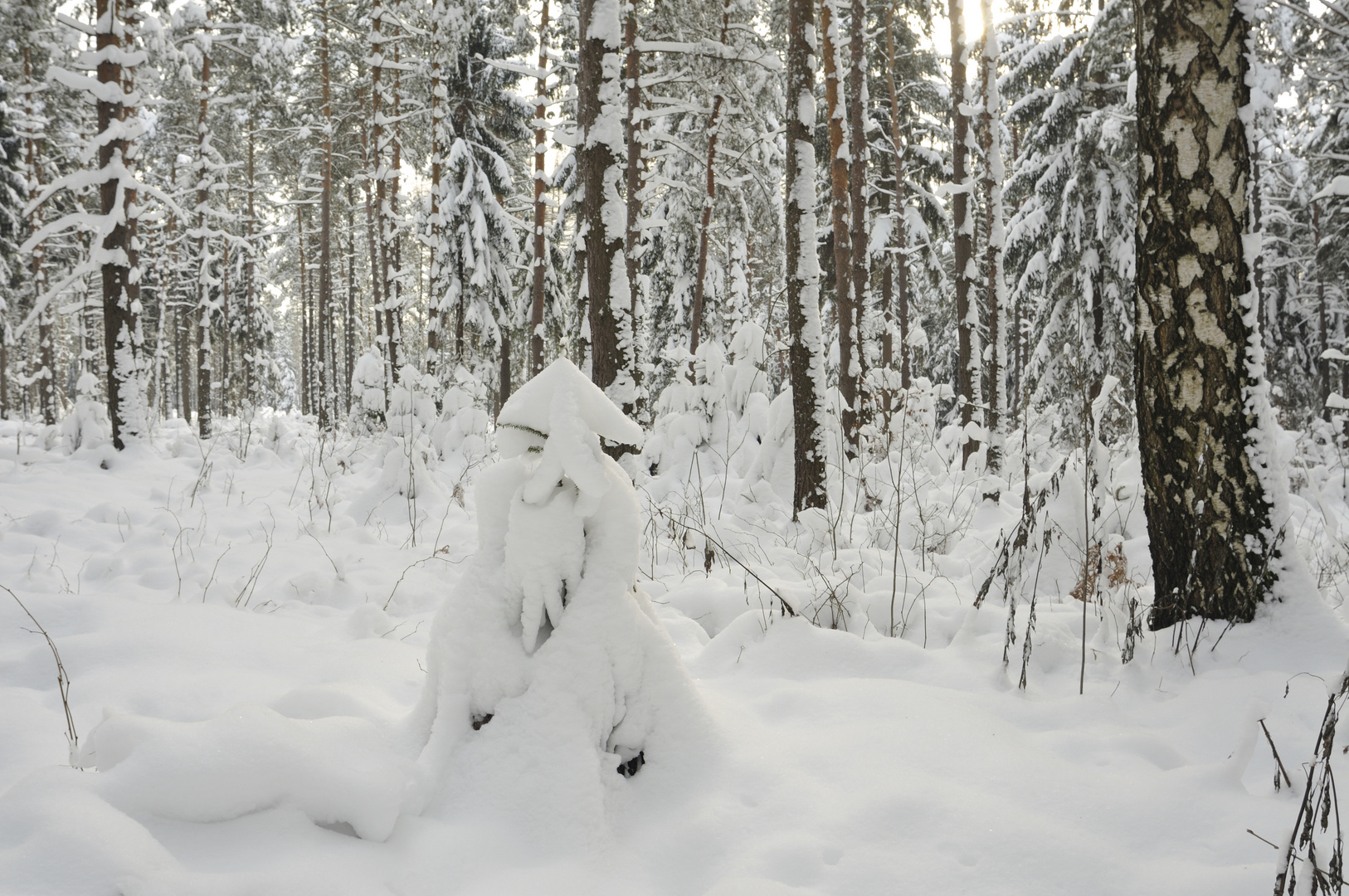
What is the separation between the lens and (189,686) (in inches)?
91.4

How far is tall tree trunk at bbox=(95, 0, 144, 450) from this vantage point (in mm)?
8586

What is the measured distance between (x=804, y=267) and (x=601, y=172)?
185 cm

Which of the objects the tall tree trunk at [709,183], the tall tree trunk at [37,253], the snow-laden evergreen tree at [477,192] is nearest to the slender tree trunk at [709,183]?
the tall tree trunk at [709,183]

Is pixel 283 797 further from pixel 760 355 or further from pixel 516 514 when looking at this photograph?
pixel 760 355

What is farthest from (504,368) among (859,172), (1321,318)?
(1321,318)

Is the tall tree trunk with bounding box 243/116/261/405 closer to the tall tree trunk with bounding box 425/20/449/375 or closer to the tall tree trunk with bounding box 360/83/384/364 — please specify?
the tall tree trunk with bounding box 360/83/384/364

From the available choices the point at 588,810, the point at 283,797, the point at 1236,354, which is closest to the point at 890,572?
the point at 1236,354

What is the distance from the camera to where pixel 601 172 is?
5.58 m

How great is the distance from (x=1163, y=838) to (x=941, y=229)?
16.9 metres

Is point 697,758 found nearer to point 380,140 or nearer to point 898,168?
point 898,168

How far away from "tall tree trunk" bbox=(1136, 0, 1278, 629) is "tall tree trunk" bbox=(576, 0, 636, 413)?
3776 mm

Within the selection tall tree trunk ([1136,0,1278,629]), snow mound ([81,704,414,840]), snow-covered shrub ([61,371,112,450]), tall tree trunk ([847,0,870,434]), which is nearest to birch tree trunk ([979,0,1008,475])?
tall tree trunk ([847,0,870,434])

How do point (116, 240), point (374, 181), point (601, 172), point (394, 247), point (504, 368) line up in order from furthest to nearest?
point (504, 368), point (374, 181), point (394, 247), point (116, 240), point (601, 172)

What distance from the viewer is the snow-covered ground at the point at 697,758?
1578mm
